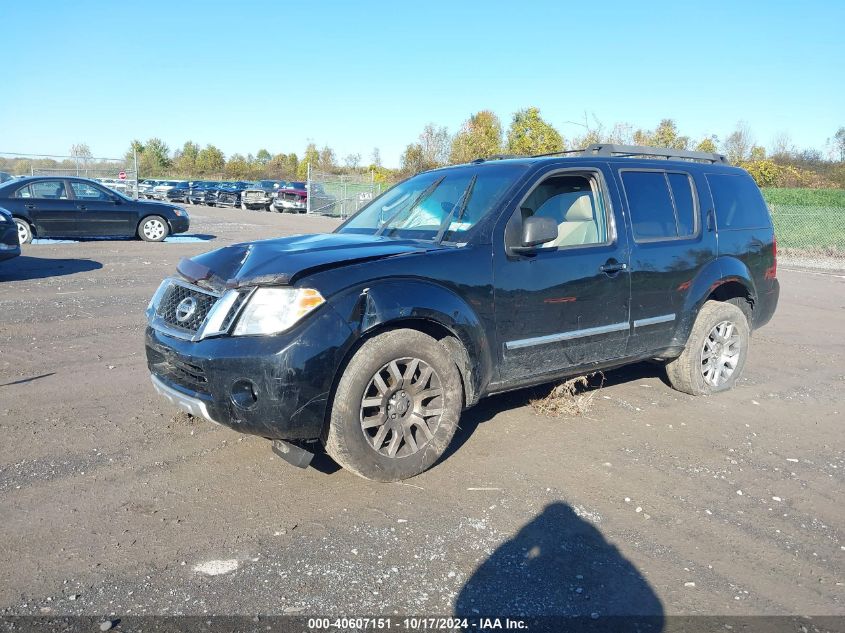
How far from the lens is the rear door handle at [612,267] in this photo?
5.02 meters

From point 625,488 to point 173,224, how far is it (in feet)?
50.6

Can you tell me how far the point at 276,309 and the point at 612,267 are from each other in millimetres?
2547

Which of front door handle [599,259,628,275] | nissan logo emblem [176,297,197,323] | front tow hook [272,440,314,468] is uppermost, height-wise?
front door handle [599,259,628,275]

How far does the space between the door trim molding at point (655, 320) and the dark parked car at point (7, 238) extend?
9.59 m

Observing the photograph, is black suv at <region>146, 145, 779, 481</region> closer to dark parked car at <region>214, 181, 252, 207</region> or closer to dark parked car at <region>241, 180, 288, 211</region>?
dark parked car at <region>241, 180, 288, 211</region>

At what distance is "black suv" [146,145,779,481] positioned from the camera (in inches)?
148

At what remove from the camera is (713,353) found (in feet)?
20.2

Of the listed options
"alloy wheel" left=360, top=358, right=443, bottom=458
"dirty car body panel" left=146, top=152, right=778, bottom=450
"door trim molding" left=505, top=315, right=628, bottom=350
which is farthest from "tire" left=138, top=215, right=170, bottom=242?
"alloy wheel" left=360, top=358, right=443, bottom=458

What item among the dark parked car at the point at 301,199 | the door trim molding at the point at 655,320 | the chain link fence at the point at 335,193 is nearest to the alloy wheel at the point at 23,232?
the door trim molding at the point at 655,320

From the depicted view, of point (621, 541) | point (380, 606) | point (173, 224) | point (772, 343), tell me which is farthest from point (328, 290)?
point (173, 224)

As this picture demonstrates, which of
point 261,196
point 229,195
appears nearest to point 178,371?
point 261,196

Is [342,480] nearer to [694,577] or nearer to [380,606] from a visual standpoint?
[380,606]

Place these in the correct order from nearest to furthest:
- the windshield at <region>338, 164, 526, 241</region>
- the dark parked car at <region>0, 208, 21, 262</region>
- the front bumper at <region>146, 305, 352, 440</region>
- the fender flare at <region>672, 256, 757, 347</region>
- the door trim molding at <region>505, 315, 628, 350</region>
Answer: the front bumper at <region>146, 305, 352, 440</region> < the door trim molding at <region>505, 315, 628, 350</region> < the windshield at <region>338, 164, 526, 241</region> < the fender flare at <region>672, 256, 757, 347</region> < the dark parked car at <region>0, 208, 21, 262</region>

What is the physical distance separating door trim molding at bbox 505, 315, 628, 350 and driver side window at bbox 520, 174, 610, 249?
0.62 m
